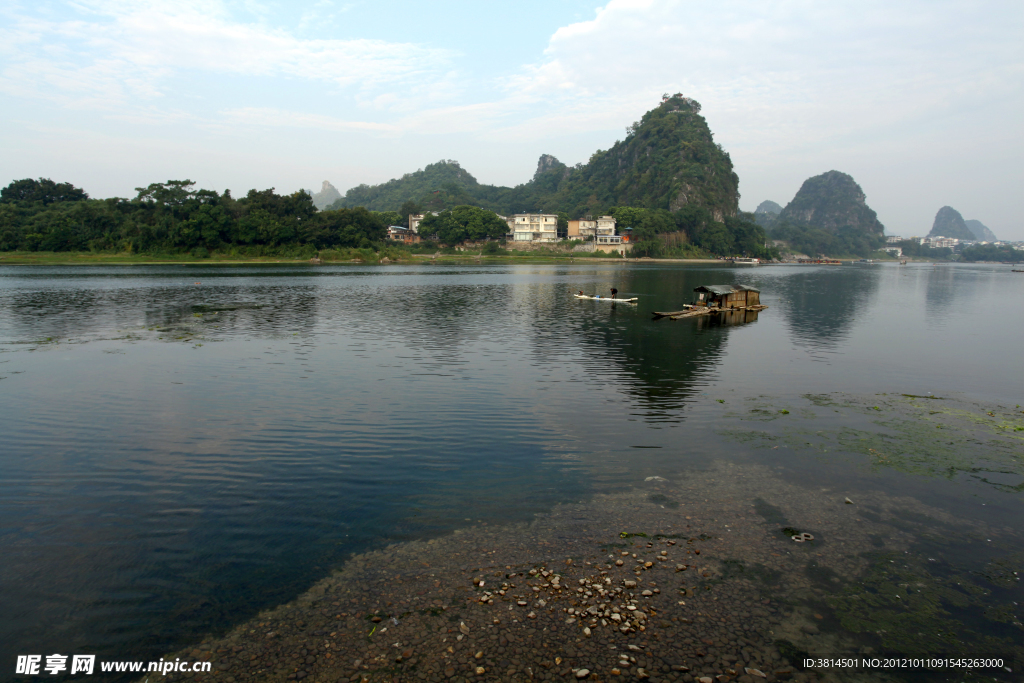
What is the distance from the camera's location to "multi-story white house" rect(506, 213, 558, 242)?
16900 cm

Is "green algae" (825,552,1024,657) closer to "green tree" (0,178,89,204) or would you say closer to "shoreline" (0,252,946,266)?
"shoreline" (0,252,946,266)

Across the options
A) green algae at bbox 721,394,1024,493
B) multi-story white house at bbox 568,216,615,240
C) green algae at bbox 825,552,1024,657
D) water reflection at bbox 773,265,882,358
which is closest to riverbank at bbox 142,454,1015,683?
green algae at bbox 825,552,1024,657

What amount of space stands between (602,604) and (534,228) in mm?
168981

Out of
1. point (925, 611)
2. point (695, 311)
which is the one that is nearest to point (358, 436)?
point (925, 611)

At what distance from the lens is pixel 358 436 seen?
1509 cm

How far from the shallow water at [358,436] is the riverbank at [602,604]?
0.90m

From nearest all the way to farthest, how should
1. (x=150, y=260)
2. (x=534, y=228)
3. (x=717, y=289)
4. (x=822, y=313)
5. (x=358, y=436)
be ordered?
1. (x=358, y=436)
2. (x=717, y=289)
3. (x=822, y=313)
4. (x=150, y=260)
5. (x=534, y=228)

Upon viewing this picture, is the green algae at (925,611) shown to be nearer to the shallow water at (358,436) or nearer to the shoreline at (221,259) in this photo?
the shallow water at (358,436)

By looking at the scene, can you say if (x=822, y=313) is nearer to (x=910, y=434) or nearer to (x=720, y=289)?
(x=720, y=289)

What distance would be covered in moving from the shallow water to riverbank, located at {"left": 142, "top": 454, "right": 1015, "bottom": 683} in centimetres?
90

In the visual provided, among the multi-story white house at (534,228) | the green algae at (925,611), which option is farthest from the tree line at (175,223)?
the green algae at (925,611)

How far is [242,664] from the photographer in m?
6.72

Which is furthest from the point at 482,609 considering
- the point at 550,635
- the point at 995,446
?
the point at 995,446

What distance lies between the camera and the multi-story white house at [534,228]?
169000mm
